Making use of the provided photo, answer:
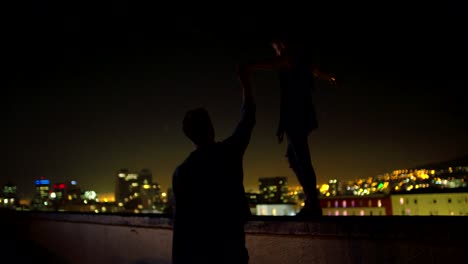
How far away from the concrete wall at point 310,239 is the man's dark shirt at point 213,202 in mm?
1267

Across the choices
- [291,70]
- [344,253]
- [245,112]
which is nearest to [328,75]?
[291,70]

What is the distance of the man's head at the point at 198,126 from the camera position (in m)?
2.44

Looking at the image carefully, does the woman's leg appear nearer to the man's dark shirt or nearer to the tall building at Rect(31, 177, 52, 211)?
the man's dark shirt

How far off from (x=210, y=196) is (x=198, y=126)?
486 mm

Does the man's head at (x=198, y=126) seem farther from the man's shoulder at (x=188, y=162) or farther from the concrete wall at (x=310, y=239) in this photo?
the concrete wall at (x=310, y=239)

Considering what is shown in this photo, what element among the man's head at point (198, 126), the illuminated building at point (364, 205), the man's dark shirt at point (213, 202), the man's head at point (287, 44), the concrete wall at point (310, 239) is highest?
the man's head at point (287, 44)

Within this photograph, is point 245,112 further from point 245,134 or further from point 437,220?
point 437,220

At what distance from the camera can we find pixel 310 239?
11.5 ft

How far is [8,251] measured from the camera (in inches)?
389

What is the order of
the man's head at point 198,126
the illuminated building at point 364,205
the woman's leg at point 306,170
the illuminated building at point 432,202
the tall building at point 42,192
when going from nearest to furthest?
the man's head at point 198,126
the woman's leg at point 306,170
the illuminated building at point 432,202
the illuminated building at point 364,205
the tall building at point 42,192

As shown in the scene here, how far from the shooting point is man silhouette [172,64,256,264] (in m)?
2.31

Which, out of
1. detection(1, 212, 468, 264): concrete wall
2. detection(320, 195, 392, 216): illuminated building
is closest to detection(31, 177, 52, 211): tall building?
detection(320, 195, 392, 216): illuminated building

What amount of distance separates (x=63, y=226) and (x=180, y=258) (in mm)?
7538

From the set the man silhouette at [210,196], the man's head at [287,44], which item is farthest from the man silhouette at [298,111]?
the man silhouette at [210,196]
